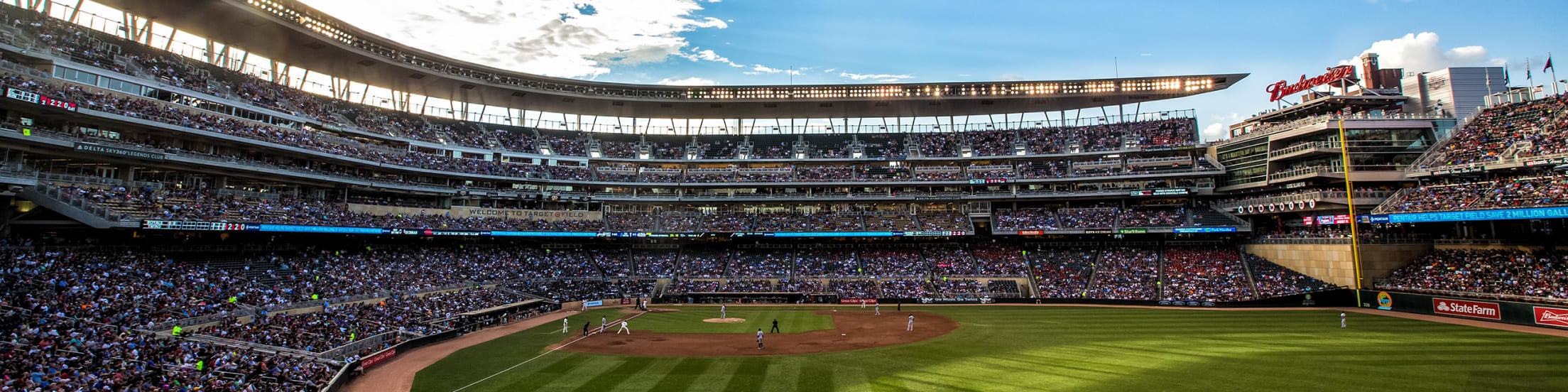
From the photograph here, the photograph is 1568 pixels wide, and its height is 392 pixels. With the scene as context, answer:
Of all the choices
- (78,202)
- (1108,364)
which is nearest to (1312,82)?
(1108,364)

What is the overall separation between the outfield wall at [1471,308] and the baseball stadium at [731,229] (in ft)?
0.52

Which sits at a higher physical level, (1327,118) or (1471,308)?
(1327,118)

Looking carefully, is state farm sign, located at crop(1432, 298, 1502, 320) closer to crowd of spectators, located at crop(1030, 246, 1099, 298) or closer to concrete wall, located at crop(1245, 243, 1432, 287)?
concrete wall, located at crop(1245, 243, 1432, 287)

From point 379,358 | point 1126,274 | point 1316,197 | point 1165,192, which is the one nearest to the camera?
point 379,358

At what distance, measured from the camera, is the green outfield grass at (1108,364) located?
21.4 m

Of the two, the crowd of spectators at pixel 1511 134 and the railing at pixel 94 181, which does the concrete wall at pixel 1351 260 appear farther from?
the railing at pixel 94 181

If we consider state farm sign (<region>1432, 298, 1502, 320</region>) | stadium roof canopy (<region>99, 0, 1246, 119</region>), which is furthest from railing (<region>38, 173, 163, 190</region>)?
state farm sign (<region>1432, 298, 1502, 320</region>)

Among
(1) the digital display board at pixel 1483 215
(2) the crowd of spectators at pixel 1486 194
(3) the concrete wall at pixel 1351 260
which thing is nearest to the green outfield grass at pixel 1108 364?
(1) the digital display board at pixel 1483 215

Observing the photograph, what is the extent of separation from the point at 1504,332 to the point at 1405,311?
9154mm

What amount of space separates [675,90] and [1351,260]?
5707 centimetres

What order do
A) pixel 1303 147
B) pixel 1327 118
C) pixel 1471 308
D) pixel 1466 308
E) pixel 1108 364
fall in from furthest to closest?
pixel 1303 147 < pixel 1327 118 < pixel 1466 308 < pixel 1471 308 < pixel 1108 364

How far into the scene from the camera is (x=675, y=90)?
6775 cm

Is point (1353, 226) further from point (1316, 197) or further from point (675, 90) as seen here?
point (675, 90)

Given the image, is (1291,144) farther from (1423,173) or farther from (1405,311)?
Result: (1405,311)
